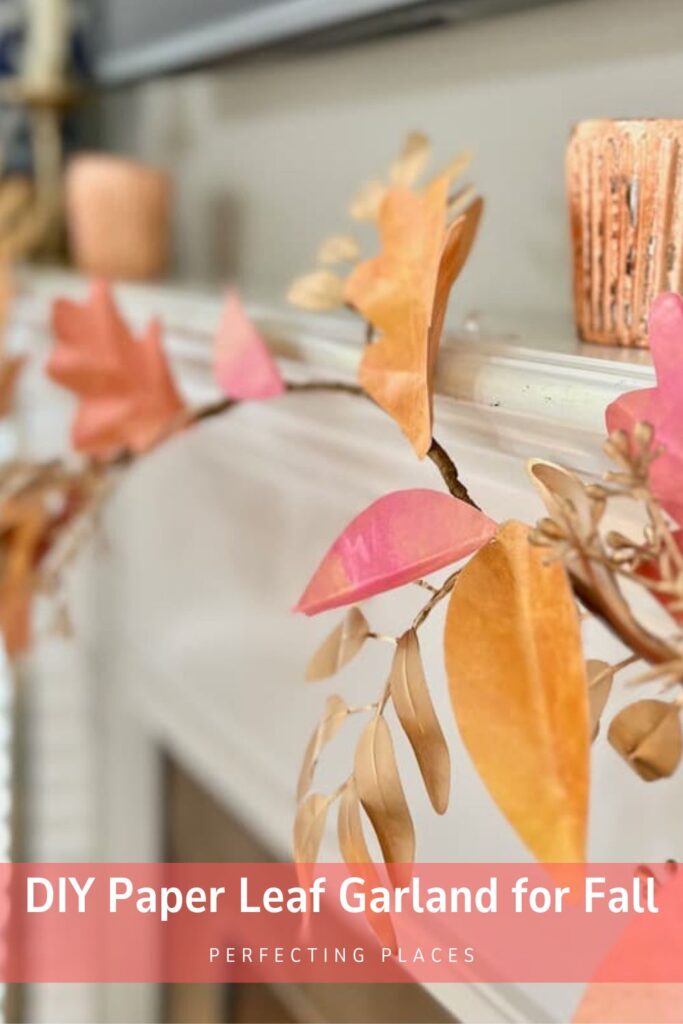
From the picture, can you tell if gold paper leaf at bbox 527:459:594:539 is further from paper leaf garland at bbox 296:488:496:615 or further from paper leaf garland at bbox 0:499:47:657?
paper leaf garland at bbox 0:499:47:657

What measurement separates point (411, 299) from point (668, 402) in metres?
0.14

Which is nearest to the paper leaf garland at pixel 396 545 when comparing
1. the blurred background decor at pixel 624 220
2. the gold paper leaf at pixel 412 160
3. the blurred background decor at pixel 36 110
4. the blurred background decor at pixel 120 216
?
the blurred background decor at pixel 624 220

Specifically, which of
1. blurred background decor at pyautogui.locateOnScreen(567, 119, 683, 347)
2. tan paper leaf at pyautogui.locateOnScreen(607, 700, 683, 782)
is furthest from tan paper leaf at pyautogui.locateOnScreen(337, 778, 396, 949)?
blurred background decor at pyautogui.locateOnScreen(567, 119, 683, 347)

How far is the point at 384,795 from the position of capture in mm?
397

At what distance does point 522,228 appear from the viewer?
24.2 inches

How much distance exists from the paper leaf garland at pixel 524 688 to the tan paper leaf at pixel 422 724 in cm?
5

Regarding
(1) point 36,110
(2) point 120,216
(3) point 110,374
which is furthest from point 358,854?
(1) point 36,110

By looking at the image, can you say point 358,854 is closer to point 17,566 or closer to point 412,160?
point 412,160

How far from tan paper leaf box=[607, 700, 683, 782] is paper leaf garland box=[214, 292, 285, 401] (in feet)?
0.94

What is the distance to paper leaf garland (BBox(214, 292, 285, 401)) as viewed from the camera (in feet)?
1.92

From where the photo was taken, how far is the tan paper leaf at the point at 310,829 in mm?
416

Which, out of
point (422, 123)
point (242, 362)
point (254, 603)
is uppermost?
point (422, 123)

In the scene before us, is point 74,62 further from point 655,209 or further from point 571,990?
point 571,990

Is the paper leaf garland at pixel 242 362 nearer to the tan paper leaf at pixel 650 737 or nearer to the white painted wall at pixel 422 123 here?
the white painted wall at pixel 422 123
